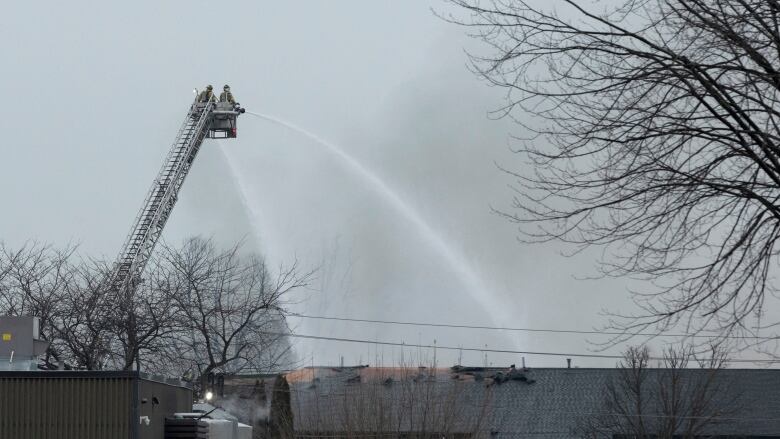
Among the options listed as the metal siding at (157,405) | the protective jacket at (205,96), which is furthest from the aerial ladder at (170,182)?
the metal siding at (157,405)

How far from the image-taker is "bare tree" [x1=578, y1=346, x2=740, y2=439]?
48.9 metres

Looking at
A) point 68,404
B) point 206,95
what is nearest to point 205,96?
point 206,95

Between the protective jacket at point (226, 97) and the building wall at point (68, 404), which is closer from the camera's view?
the building wall at point (68, 404)

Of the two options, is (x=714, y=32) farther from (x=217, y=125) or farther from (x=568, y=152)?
(x=217, y=125)

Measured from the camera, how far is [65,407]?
67.7ft

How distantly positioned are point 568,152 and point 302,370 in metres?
39.9

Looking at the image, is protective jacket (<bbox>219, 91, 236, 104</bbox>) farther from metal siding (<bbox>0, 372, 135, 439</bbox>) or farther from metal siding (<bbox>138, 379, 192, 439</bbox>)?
metal siding (<bbox>0, 372, 135, 439</bbox>)

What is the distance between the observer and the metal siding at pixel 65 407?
67.4ft

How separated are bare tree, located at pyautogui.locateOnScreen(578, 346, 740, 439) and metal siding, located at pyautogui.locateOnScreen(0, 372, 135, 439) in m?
29.3

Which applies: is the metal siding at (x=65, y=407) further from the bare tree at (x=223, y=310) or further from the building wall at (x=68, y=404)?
the bare tree at (x=223, y=310)

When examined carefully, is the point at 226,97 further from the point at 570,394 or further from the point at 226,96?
the point at 570,394

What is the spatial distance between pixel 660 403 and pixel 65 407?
35.4m

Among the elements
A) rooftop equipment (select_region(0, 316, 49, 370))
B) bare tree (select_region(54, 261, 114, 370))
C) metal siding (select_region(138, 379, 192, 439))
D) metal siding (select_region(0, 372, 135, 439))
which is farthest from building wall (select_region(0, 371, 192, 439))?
bare tree (select_region(54, 261, 114, 370))

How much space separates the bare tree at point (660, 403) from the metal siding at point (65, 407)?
29337 mm
